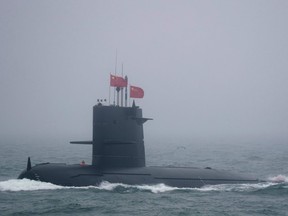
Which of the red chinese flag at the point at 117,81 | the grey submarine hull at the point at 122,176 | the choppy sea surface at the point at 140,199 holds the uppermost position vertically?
the red chinese flag at the point at 117,81

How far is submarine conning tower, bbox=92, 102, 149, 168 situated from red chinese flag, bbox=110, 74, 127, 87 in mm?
1529

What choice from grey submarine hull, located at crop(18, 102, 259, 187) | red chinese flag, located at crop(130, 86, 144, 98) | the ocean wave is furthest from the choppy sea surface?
red chinese flag, located at crop(130, 86, 144, 98)

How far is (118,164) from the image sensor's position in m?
30.6

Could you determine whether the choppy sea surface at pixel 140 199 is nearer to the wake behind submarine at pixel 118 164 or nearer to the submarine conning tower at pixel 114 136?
the wake behind submarine at pixel 118 164

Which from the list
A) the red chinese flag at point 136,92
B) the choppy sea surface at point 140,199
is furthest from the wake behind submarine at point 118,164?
the choppy sea surface at point 140,199

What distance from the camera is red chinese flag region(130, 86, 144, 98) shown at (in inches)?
1230

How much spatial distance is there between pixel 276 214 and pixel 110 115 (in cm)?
1243

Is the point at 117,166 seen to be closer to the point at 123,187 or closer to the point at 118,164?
the point at 118,164

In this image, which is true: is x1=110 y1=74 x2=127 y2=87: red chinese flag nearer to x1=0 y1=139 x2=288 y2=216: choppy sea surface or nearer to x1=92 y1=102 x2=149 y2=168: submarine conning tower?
x1=92 y1=102 x2=149 y2=168: submarine conning tower

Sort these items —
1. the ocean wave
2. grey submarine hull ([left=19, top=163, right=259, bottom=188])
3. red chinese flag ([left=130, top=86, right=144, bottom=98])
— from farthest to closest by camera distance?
red chinese flag ([left=130, top=86, right=144, bottom=98]) → grey submarine hull ([left=19, top=163, right=259, bottom=188]) → the ocean wave

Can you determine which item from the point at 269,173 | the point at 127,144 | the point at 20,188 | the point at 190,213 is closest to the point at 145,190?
the point at 127,144

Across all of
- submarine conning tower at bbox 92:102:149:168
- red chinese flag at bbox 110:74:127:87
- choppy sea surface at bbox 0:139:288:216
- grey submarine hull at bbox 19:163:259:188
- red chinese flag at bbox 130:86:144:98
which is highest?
red chinese flag at bbox 110:74:127:87

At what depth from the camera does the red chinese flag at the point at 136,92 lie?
3125cm

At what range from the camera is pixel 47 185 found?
2886cm
